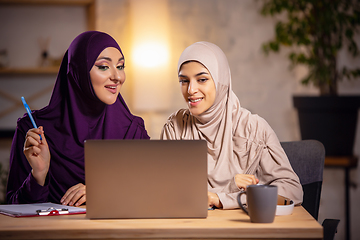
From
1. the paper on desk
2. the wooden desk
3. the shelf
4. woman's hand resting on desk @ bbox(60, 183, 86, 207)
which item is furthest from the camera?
the shelf

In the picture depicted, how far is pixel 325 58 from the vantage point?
2.76 m

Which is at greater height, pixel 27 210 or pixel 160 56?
pixel 160 56

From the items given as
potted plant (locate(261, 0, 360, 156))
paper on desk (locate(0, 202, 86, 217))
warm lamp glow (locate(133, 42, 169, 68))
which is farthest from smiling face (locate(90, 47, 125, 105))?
potted plant (locate(261, 0, 360, 156))

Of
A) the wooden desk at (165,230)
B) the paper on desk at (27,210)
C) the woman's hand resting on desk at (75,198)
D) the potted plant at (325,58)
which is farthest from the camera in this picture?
the potted plant at (325,58)

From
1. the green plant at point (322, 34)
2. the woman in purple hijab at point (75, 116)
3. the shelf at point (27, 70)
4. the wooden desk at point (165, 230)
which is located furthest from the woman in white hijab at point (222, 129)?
the shelf at point (27, 70)

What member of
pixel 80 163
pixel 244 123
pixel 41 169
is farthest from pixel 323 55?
pixel 41 169

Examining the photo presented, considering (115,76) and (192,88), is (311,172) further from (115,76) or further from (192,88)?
(115,76)

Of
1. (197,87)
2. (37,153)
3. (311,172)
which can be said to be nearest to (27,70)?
(37,153)

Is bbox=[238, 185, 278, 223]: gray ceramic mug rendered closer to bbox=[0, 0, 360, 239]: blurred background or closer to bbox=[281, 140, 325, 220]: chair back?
bbox=[281, 140, 325, 220]: chair back

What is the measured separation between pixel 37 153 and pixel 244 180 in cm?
70

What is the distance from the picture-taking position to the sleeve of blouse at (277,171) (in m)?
1.30

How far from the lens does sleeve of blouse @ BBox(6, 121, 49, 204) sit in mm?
1366

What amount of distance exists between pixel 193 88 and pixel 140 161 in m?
0.52

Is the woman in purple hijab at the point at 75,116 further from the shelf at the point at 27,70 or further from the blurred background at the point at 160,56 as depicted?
the shelf at the point at 27,70
